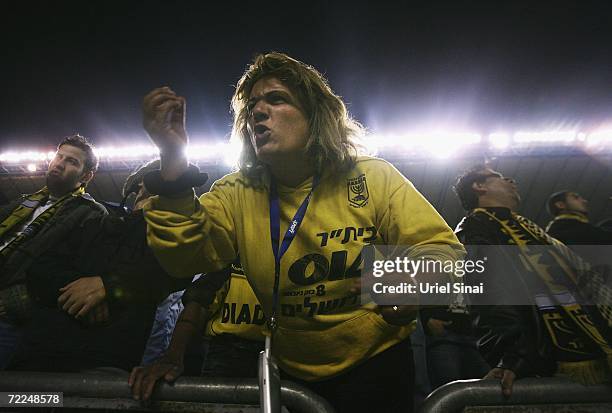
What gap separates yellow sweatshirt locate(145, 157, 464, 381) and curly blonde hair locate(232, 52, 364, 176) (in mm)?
186

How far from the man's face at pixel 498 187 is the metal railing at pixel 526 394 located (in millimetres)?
1945

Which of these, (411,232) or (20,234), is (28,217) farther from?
(411,232)

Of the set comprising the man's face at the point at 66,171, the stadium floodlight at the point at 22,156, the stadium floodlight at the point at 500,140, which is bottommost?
the man's face at the point at 66,171

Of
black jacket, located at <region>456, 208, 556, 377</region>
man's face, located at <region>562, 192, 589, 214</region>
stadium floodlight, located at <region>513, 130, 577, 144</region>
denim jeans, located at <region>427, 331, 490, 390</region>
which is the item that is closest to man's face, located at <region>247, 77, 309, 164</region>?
black jacket, located at <region>456, 208, 556, 377</region>

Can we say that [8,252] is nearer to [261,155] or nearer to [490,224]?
[261,155]

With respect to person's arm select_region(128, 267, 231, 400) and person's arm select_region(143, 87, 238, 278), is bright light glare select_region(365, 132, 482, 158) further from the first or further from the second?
person's arm select_region(143, 87, 238, 278)

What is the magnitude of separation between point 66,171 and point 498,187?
3.53 metres

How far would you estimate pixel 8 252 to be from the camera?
209cm

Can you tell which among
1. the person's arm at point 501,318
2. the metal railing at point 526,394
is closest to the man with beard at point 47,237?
the metal railing at point 526,394

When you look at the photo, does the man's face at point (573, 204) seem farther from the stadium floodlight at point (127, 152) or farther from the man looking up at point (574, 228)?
the stadium floodlight at point (127, 152)

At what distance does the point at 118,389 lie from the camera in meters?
1.27

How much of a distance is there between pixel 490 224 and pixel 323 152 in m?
1.35

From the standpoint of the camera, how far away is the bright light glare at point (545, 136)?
33.7 feet

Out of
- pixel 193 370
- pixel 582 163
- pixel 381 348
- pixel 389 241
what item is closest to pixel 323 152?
pixel 389 241
